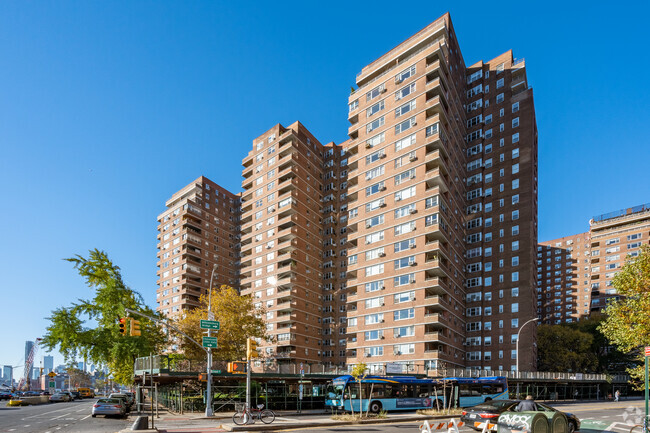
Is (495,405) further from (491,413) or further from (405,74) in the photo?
(405,74)

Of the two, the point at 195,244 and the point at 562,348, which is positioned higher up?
the point at 195,244

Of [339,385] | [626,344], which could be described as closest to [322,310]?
[339,385]

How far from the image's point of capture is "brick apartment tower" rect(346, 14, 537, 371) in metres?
64.8

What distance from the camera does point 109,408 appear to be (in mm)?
32312

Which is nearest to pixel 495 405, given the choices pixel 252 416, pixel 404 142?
pixel 252 416

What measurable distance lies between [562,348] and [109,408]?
275 ft

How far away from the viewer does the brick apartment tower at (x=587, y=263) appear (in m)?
127

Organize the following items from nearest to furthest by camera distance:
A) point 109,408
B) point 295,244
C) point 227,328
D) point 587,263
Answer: point 109,408, point 227,328, point 295,244, point 587,263

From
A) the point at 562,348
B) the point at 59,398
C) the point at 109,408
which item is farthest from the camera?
the point at 562,348

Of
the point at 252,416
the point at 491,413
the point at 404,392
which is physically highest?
the point at 491,413

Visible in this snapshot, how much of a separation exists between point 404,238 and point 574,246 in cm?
11987

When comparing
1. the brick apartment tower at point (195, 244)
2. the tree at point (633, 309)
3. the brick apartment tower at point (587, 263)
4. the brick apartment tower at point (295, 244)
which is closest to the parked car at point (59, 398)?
the brick apartment tower at point (295, 244)

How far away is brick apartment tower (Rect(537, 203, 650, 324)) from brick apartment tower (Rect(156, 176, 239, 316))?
95427 millimetres

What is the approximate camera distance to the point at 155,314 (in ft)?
166
